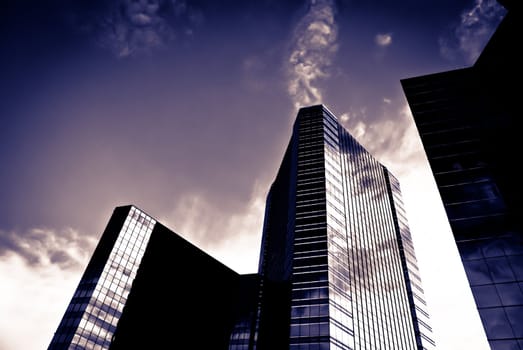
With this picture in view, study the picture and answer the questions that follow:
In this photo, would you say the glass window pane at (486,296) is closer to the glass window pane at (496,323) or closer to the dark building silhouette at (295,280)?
the glass window pane at (496,323)

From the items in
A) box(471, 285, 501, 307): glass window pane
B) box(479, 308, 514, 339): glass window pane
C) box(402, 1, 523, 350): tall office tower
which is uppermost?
box(402, 1, 523, 350): tall office tower

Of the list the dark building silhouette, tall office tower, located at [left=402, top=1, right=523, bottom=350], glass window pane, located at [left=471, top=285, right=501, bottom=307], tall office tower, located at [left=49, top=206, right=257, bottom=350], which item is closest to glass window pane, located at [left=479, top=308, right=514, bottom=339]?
tall office tower, located at [left=402, top=1, right=523, bottom=350]

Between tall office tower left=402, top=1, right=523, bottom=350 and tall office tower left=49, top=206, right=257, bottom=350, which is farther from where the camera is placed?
tall office tower left=49, top=206, right=257, bottom=350

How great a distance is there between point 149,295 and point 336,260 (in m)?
50.1

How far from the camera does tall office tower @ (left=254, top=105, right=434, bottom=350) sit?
63050mm

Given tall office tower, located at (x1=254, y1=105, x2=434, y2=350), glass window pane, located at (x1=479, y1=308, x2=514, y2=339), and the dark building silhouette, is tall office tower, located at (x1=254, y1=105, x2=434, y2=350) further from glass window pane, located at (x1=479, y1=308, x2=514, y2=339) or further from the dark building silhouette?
glass window pane, located at (x1=479, y1=308, x2=514, y2=339)

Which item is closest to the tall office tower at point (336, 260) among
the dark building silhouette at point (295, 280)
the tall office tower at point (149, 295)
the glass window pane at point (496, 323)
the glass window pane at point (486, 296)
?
the dark building silhouette at point (295, 280)

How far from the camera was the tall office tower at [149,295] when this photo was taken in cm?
7762

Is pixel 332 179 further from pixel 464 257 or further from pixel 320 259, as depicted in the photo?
pixel 464 257

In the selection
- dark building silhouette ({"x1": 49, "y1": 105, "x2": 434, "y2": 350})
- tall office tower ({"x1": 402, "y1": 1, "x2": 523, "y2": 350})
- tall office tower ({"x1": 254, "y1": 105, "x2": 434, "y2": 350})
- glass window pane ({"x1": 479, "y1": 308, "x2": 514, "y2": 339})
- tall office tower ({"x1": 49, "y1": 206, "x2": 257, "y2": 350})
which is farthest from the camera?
tall office tower ({"x1": 49, "y1": 206, "x2": 257, "y2": 350})

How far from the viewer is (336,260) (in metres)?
70.8

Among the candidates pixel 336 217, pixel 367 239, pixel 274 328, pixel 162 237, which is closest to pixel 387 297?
pixel 367 239

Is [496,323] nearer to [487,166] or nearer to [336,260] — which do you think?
[487,166]

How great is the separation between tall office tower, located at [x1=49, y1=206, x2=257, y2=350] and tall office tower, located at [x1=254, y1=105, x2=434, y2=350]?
1614 cm
